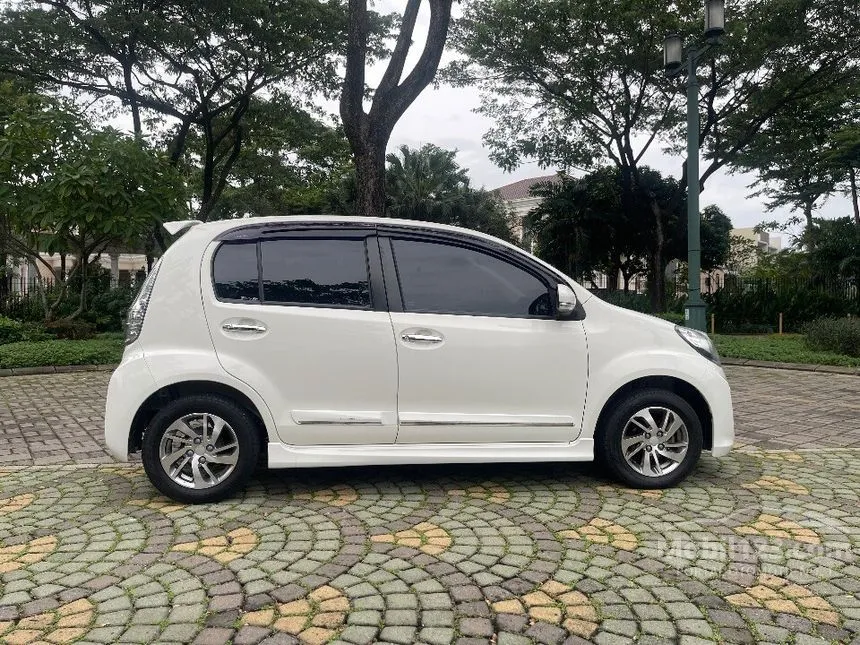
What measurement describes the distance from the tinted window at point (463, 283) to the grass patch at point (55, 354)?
9.26m

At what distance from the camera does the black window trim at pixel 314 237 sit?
4.31 metres

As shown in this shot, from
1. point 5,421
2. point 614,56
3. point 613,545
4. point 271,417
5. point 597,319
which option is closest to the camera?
point 613,545

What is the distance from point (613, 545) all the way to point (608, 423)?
1.10 m

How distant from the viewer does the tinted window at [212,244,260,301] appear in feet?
14.1

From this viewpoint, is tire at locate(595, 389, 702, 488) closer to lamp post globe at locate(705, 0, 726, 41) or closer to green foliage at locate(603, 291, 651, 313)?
lamp post globe at locate(705, 0, 726, 41)

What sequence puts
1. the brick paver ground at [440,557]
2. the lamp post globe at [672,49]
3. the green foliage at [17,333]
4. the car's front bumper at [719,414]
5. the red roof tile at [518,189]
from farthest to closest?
the red roof tile at [518,189] < the green foliage at [17,333] < the lamp post globe at [672,49] < the car's front bumper at [719,414] < the brick paver ground at [440,557]

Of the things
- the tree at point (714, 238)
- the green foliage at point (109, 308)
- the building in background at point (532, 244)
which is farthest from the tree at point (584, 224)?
the green foliage at point (109, 308)

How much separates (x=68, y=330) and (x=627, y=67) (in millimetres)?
15895

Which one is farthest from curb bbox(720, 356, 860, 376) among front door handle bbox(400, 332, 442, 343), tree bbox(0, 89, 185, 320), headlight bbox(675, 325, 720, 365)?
tree bbox(0, 89, 185, 320)

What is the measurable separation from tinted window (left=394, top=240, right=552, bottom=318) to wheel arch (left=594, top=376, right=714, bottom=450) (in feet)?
2.41

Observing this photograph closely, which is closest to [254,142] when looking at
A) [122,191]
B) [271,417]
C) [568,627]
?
[122,191]

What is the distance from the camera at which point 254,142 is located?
23.4 meters

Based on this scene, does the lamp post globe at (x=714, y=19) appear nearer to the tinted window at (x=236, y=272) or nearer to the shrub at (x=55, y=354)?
the tinted window at (x=236, y=272)

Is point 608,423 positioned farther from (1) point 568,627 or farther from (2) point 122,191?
(2) point 122,191
